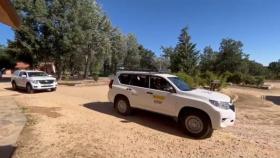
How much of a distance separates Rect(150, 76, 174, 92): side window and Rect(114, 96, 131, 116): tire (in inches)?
56.9

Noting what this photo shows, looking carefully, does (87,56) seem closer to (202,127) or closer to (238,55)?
(202,127)

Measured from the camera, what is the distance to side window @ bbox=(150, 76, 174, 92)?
8567 millimetres

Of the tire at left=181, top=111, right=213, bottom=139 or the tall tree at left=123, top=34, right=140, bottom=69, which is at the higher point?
the tall tree at left=123, top=34, right=140, bottom=69

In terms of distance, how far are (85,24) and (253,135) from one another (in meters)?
27.2

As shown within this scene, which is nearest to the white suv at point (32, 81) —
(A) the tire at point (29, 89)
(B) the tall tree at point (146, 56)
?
(A) the tire at point (29, 89)

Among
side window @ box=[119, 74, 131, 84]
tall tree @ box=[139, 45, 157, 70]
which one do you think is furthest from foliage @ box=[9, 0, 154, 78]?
tall tree @ box=[139, 45, 157, 70]

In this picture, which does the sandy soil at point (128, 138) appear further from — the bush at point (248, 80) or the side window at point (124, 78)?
the bush at point (248, 80)

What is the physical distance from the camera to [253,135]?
8.00 m

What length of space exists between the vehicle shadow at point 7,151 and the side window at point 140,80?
16.0 ft

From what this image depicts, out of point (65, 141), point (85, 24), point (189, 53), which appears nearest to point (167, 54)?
point (189, 53)

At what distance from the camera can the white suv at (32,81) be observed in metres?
17.4

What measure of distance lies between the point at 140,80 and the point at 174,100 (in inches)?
75.9

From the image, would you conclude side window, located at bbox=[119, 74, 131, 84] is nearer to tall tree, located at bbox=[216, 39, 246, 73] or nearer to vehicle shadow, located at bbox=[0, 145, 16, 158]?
vehicle shadow, located at bbox=[0, 145, 16, 158]

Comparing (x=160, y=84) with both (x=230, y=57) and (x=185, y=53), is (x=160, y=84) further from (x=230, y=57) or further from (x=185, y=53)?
(x=230, y=57)
